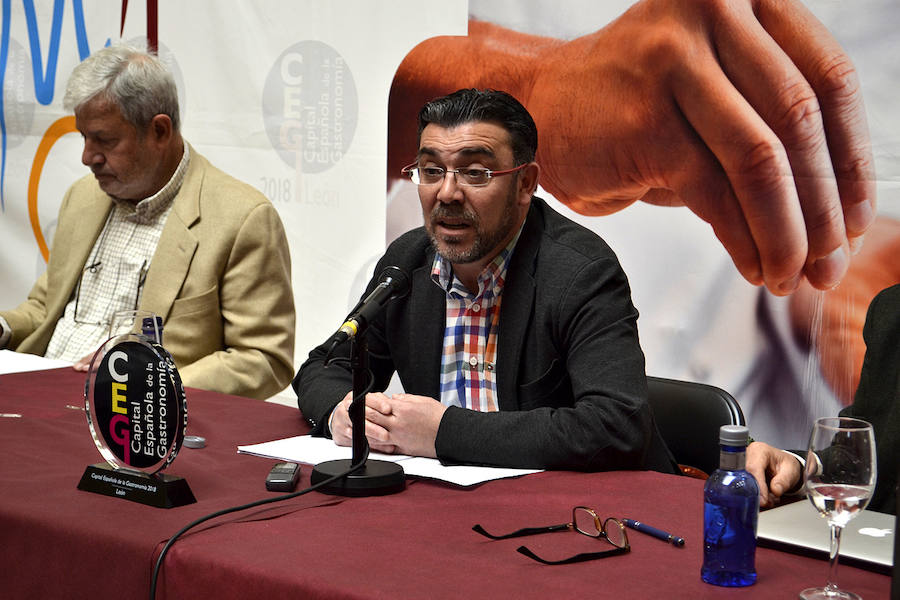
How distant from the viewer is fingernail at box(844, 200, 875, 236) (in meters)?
3.04

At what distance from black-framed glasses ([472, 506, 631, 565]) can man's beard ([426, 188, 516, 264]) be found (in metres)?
0.79

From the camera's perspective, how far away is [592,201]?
361cm

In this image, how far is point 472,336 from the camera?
2.23 metres

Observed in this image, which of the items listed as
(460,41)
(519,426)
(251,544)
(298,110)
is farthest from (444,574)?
(298,110)

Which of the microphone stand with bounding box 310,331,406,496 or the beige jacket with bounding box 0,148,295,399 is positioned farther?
the beige jacket with bounding box 0,148,295,399

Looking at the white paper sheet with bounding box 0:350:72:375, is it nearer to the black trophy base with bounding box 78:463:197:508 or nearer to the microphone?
the black trophy base with bounding box 78:463:197:508

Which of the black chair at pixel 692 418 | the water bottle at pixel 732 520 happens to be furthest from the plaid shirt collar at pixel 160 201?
the water bottle at pixel 732 520

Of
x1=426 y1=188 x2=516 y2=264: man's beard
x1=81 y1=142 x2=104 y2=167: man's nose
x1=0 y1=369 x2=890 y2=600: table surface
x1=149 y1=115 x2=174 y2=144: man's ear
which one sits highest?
x1=149 y1=115 x2=174 y2=144: man's ear

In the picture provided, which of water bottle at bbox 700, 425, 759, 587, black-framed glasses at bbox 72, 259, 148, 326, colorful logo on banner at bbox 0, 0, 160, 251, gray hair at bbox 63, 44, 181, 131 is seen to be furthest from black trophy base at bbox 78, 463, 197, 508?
colorful logo on banner at bbox 0, 0, 160, 251

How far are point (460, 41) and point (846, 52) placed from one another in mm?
1402

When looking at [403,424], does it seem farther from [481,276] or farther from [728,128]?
[728,128]

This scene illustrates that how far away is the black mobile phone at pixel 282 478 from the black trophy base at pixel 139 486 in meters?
0.12

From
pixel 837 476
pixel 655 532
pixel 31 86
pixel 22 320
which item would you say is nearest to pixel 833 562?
pixel 837 476

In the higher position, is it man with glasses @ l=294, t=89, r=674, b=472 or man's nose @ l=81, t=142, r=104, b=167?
man's nose @ l=81, t=142, r=104, b=167
